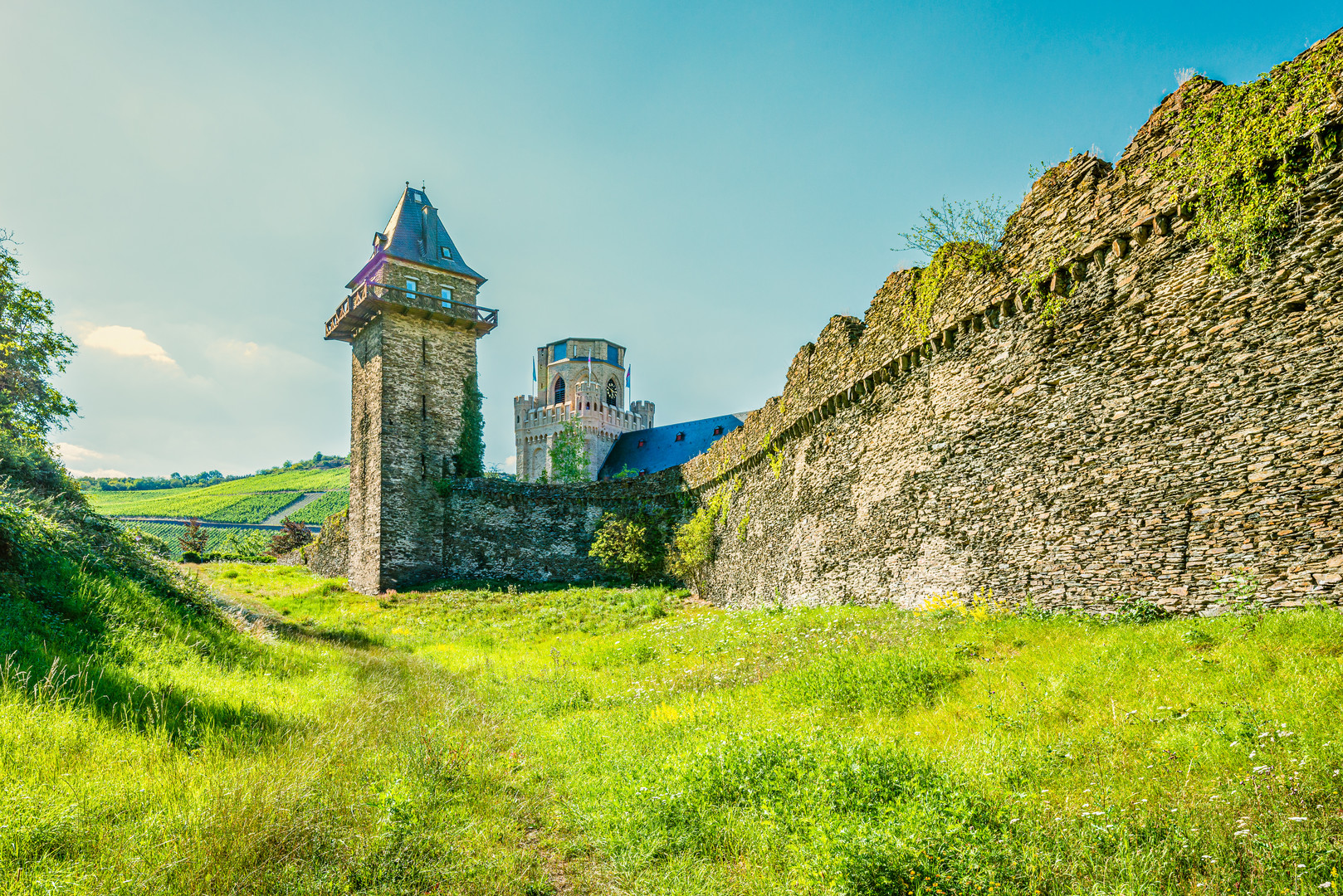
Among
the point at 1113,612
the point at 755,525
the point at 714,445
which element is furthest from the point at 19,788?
the point at 714,445

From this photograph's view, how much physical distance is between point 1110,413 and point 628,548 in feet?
57.8

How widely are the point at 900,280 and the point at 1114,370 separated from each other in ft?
14.7

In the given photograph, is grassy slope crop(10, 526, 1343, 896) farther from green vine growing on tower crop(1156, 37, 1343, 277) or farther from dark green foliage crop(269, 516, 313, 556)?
dark green foliage crop(269, 516, 313, 556)

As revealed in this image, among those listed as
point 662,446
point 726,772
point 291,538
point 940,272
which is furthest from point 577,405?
point 726,772

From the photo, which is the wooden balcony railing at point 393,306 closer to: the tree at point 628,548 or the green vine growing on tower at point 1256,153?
the tree at point 628,548

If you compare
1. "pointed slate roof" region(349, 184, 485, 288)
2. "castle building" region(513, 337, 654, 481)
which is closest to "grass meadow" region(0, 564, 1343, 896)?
"pointed slate roof" region(349, 184, 485, 288)

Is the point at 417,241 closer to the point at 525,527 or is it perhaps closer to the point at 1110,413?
the point at 525,527

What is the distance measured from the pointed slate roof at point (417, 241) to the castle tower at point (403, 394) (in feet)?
0.31

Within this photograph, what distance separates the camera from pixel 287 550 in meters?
41.4

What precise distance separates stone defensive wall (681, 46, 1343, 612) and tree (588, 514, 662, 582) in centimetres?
1185

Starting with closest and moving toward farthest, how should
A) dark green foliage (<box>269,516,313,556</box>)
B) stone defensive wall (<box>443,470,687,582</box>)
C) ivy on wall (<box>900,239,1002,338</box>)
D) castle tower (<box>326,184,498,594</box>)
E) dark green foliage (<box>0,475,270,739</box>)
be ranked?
dark green foliage (<box>0,475,270,739</box>) → ivy on wall (<box>900,239,1002,338</box>) → castle tower (<box>326,184,498,594</box>) → stone defensive wall (<box>443,470,687,582</box>) → dark green foliage (<box>269,516,313,556</box>)

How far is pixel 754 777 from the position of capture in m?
4.36

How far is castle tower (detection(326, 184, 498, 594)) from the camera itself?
24.8 metres

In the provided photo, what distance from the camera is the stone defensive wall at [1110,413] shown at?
18.0 ft
